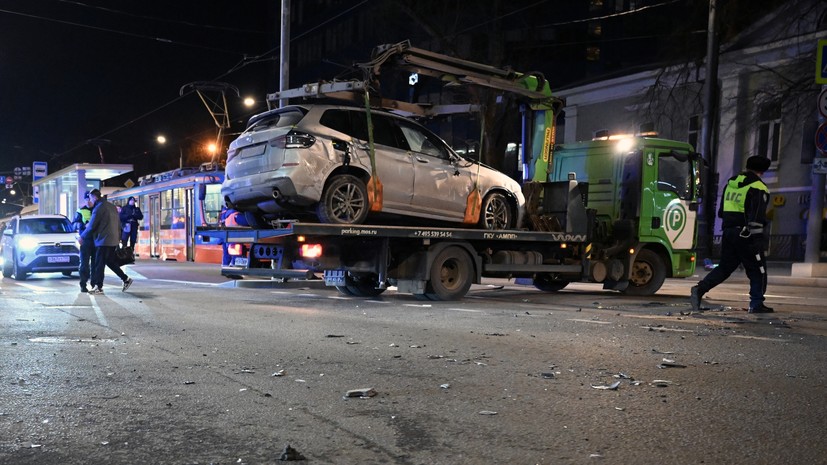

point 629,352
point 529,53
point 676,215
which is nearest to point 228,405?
Answer: point 629,352

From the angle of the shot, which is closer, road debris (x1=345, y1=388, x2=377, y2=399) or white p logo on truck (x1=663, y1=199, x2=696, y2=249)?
road debris (x1=345, y1=388, x2=377, y2=399)

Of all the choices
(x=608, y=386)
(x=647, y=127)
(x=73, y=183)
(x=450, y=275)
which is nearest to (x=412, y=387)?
(x=608, y=386)

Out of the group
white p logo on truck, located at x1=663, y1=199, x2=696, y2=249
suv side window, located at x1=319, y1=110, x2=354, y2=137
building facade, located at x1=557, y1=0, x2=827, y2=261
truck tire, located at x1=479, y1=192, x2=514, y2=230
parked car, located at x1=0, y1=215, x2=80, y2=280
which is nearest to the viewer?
suv side window, located at x1=319, y1=110, x2=354, y2=137

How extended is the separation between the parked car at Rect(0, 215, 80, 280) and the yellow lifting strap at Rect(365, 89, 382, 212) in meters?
10.5

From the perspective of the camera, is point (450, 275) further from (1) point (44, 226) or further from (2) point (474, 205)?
(1) point (44, 226)

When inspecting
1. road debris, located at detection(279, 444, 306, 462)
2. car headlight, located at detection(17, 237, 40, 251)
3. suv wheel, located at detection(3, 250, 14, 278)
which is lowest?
suv wheel, located at detection(3, 250, 14, 278)

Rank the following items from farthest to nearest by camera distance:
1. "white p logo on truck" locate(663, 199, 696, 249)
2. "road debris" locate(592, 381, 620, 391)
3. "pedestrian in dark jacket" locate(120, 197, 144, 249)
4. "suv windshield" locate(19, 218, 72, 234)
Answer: "pedestrian in dark jacket" locate(120, 197, 144, 249) < "suv windshield" locate(19, 218, 72, 234) < "white p logo on truck" locate(663, 199, 696, 249) < "road debris" locate(592, 381, 620, 391)

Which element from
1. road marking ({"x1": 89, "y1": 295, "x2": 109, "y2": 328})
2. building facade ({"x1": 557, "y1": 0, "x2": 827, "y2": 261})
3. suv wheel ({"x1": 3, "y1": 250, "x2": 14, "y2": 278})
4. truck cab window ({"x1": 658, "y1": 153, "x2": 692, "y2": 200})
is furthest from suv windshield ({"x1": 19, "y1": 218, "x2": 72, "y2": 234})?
building facade ({"x1": 557, "y1": 0, "x2": 827, "y2": 261})

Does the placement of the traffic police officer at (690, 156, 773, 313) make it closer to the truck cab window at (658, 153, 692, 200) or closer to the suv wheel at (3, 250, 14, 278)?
the truck cab window at (658, 153, 692, 200)

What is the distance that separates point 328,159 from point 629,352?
16.0 ft

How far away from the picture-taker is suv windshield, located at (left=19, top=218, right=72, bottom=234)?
17.8 metres

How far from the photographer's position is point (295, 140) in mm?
9602

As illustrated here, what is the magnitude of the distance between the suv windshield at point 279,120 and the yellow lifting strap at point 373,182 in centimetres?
93

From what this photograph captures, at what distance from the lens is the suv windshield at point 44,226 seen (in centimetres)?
1780
